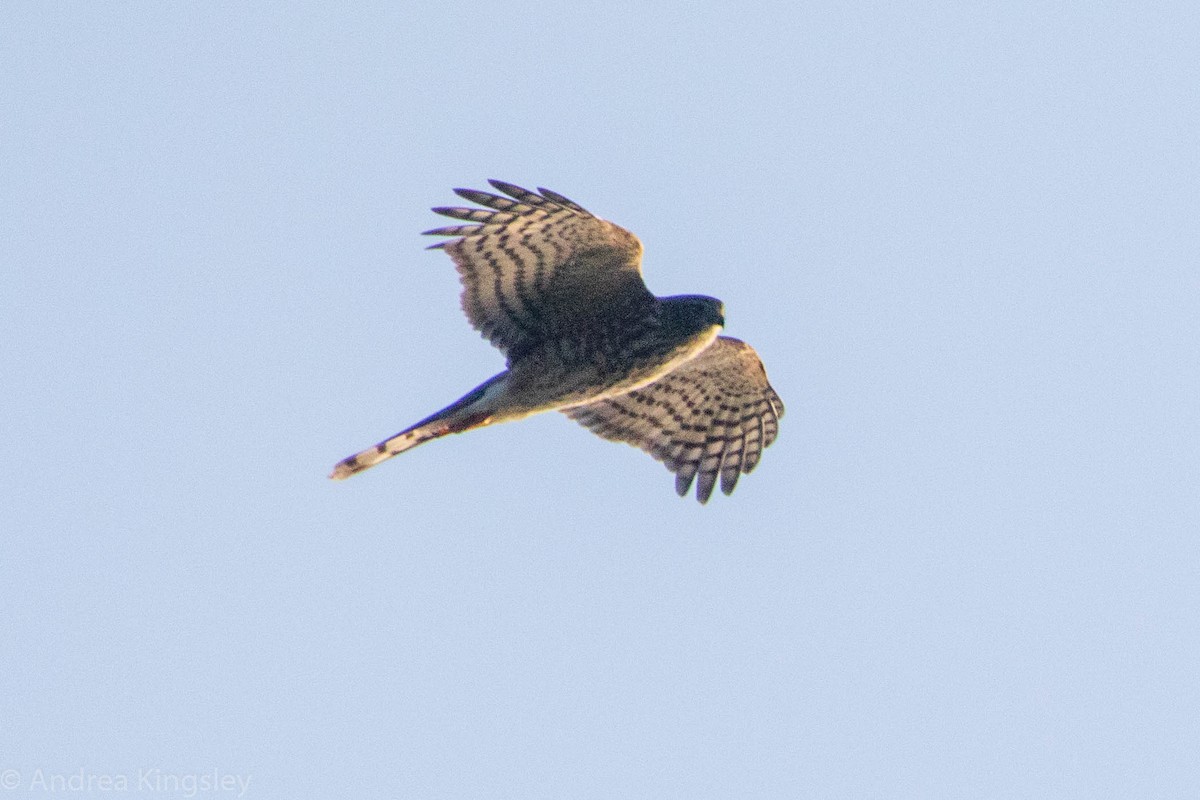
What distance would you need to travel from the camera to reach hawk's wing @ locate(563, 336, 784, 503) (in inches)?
498

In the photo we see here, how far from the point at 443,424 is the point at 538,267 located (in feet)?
3.88

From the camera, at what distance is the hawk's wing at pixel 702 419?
12656 mm

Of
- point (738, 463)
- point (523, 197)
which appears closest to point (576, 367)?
point (523, 197)

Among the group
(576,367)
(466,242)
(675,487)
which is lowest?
(675,487)

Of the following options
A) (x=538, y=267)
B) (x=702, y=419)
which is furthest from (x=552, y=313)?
(x=702, y=419)

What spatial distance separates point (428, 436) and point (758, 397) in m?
2.75

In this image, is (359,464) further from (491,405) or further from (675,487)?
(675,487)

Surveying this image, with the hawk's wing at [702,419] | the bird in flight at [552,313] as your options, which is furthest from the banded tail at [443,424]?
the hawk's wing at [702,419]

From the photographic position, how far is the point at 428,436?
11.4 meters

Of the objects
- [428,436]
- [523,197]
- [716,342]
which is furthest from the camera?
[716,342]

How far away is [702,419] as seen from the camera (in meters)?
12.9

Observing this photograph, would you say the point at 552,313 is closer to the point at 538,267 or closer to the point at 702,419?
the point at 538,267

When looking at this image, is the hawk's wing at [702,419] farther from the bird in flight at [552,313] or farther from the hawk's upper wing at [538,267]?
the hawk's upper wing at [538,267]

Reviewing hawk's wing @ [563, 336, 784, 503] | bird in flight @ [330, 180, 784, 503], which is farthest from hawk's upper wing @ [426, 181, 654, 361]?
hawk's wing @ [563, 336, 784, 503]
